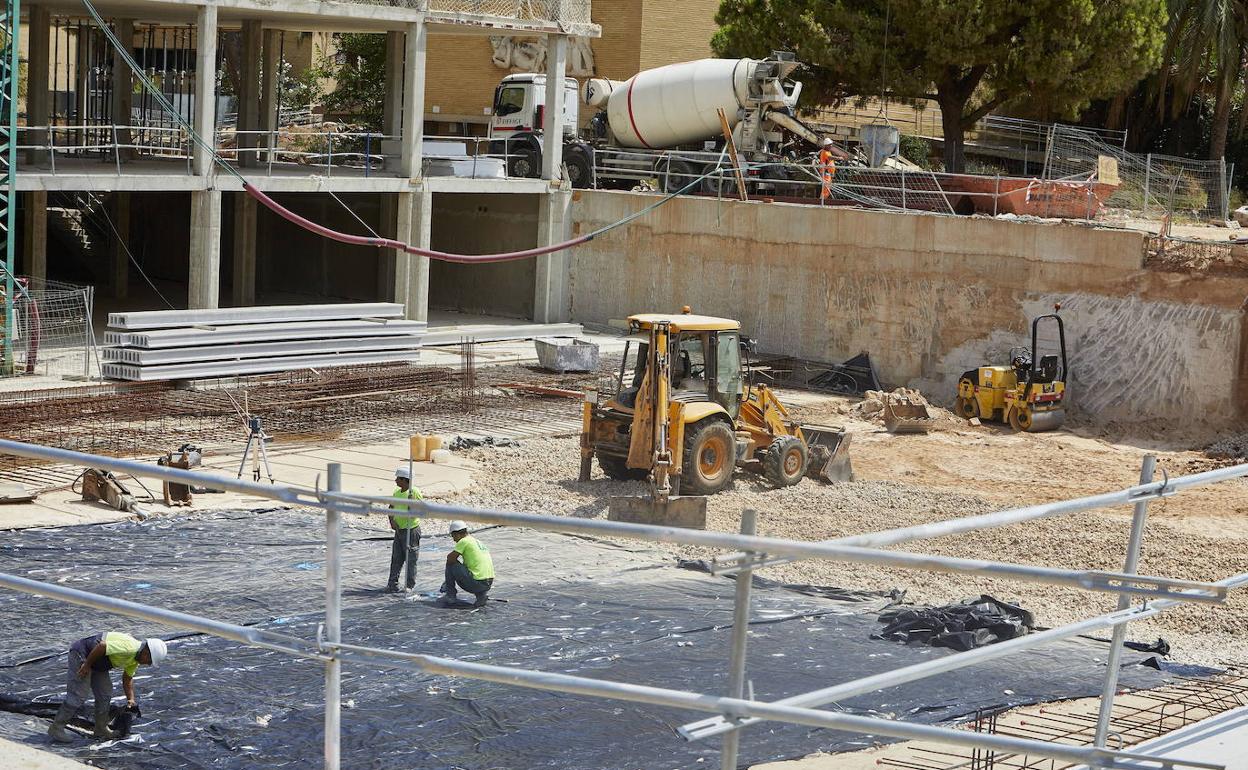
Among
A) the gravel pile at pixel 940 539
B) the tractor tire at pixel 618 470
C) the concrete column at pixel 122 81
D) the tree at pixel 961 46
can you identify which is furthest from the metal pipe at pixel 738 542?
the tree at pixel 961 46

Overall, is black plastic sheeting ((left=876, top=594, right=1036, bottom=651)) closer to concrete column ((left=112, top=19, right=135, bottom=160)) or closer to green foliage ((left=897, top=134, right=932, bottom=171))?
concrete column ((left=112, top=19, right=135, bottom=160))

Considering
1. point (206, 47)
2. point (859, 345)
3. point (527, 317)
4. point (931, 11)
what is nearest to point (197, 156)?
point (206, 47)

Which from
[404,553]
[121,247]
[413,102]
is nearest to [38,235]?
[413,102]

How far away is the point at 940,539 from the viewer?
17016 mm

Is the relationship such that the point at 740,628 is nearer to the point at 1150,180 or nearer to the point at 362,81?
the point at 1150,180

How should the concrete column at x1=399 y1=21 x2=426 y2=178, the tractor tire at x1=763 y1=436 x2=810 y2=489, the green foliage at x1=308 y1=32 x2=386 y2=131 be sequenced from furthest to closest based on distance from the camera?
the green foliage at x1=308 y1=32 x2=386 y2=131 → the concrete column at x1=399 y1=21 x2=426 y2=178 → the tractor tire at x1=763 y1=436 x2=810 y2=489

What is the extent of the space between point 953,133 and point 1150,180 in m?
9.38

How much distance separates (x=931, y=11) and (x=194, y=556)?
26.8 m

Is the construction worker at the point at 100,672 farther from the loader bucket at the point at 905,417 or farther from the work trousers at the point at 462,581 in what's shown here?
the loader bucket at the point at 905,417

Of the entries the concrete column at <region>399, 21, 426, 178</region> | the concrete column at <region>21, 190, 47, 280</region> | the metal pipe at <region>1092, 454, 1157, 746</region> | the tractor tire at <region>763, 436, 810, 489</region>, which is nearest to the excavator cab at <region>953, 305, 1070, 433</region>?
the tractor tire at <region>763, 436, 810, 489</region>

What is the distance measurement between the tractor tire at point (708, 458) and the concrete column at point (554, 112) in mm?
15608

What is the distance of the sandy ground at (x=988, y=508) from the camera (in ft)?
47.9

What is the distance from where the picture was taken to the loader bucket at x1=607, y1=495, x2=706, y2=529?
16891mm

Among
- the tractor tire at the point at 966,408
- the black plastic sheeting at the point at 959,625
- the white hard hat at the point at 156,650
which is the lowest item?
the black plastic sheeting at the point at 959,625
